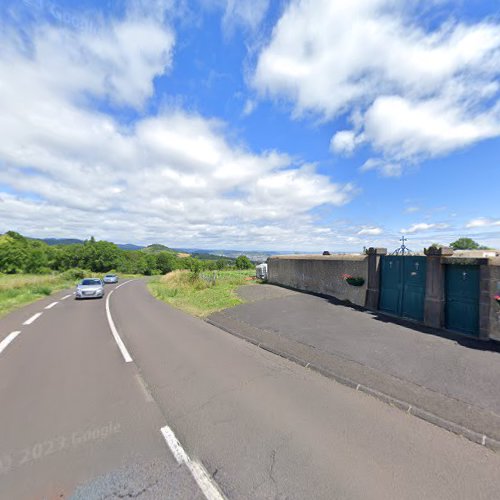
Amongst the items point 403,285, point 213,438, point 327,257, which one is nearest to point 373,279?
point 403,285

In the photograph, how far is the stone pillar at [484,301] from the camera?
272 inches

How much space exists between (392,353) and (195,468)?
205 inches

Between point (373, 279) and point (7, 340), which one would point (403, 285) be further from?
point (7, 340)

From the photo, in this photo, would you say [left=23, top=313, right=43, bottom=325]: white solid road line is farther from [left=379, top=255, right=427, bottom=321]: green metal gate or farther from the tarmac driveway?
[left=379, top=255, right=427, bottom=321]: green metal gate

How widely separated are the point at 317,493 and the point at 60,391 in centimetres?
475

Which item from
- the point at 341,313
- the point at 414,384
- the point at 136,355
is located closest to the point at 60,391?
the point at 136,355

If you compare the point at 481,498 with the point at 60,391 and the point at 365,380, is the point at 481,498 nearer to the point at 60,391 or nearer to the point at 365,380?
the point at 365,380

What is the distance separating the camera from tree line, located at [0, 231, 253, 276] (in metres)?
72.1

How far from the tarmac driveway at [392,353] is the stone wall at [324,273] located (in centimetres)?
97

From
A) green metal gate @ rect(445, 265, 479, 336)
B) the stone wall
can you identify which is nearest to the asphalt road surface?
green metal gate @ rect(445, 265, 479, 336)

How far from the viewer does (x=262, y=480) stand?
2877 mm

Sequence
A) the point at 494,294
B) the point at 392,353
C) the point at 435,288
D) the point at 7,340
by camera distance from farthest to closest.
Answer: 1. the point at 7,340
2. the point at 435,288
3. the point at 494,294
4. the point at 392,353

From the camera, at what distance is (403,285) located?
30.6 ft

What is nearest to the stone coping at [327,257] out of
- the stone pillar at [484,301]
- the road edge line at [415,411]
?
the stone pillar at [484,301]
